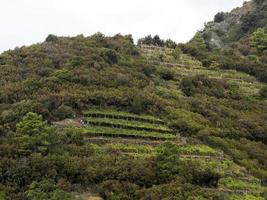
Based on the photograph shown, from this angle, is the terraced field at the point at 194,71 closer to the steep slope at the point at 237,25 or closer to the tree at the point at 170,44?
the tree at the point at 170,44

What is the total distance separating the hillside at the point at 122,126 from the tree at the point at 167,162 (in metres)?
0.08

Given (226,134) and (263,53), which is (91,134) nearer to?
(226,134)

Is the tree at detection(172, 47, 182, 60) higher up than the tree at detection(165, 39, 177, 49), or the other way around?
the tree at detection(165, 39, 177, 49)

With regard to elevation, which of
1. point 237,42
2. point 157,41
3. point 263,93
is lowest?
point 263,93

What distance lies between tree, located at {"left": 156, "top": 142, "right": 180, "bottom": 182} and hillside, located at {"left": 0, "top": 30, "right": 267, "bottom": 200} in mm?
77

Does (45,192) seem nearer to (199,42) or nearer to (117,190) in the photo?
(117,190)

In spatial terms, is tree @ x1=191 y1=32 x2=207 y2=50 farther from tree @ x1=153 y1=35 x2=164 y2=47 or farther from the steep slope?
the steep slope

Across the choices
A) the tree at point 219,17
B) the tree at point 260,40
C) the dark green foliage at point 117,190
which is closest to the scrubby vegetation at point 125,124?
the dark green foliage at point 117,190

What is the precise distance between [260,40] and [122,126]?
51480mm

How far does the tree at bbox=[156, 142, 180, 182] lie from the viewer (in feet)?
153

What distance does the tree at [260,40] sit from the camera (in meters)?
100

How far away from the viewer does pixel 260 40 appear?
101500 millimetres

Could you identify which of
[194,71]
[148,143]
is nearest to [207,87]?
[194,71]

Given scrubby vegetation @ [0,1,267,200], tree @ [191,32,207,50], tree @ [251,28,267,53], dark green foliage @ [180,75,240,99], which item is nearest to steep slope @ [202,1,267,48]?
tree @ [191,32,207,50]
